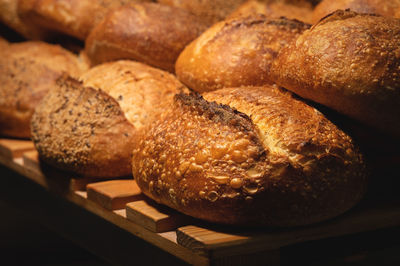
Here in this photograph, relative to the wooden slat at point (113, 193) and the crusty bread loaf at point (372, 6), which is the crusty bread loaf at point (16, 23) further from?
the crusty bread loaf at point (372, 6)

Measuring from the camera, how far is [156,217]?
153 centimetres

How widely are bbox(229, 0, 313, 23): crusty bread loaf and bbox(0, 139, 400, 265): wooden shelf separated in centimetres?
99

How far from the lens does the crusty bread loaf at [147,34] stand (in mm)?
2324

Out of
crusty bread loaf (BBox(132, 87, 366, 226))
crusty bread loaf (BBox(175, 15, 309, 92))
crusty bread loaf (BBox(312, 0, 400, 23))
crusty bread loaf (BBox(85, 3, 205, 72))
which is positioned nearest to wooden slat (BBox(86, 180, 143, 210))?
crusty bread loaf (BBox(132, 87, 366, 226))

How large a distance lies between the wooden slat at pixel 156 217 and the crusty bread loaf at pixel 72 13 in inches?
57.7

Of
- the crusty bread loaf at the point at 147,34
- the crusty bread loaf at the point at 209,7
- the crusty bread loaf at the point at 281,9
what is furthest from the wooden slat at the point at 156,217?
the crusty bread loaf at the point at 209,7

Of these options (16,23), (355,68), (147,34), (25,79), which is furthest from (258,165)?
(16,23)

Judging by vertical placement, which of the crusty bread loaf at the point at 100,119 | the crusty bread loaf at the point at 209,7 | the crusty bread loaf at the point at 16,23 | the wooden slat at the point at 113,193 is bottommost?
the wooden slat at the point at 113,193

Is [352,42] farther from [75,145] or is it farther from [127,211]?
[75,145]

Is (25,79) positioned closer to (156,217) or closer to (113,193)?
(113,193)

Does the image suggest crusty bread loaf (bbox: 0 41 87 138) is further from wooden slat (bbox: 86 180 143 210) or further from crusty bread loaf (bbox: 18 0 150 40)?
wooden slat (bbox: 86 180 143 210)

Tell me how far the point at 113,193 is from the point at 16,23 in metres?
1.78

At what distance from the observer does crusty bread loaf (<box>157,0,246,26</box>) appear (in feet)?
9.02

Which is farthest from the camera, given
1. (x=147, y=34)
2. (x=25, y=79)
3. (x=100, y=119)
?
(x=25, y=79)
